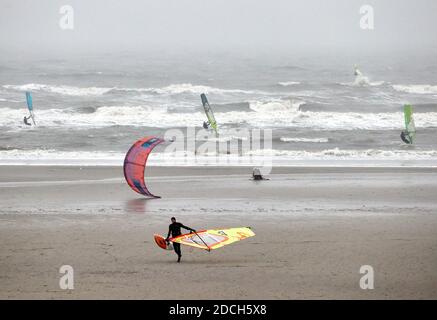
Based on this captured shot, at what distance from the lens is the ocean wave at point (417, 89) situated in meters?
44.6

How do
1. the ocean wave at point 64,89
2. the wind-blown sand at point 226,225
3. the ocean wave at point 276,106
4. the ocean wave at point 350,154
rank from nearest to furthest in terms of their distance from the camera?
1. the wind-blown sand at point 226,225
2. the ocean wave at point 350,154
3. the ocean wave at point 276,106
4. the ocean wave at point 64,89

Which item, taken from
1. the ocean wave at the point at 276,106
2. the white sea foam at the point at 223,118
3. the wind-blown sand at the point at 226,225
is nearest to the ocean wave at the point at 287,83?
the ocean wave at the point at 276,106

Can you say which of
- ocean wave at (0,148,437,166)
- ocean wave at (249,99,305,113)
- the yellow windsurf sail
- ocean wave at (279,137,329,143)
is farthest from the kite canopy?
ocean wave at (249,99,305,113)

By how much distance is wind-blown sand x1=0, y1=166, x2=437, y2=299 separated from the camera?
8602 mm

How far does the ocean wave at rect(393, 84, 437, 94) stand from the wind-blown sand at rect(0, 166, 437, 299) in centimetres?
2837

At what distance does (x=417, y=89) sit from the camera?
45750mm

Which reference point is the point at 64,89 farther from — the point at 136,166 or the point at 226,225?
the point at 226,225

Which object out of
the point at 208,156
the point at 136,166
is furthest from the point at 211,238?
the point at 208,156

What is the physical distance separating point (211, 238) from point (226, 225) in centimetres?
209

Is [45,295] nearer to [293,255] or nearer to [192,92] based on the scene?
[293,255]

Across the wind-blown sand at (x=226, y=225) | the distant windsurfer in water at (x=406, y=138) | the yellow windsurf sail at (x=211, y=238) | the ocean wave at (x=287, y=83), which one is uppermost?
the ocean wave at (x=287, y=83)

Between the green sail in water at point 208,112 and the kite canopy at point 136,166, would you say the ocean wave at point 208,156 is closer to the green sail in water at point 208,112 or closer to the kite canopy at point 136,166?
the green sail in water at point 208,112

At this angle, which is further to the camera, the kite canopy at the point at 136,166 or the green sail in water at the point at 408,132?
the green sail in water at the point at 408,132

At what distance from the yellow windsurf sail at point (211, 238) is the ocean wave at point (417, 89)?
119ft
